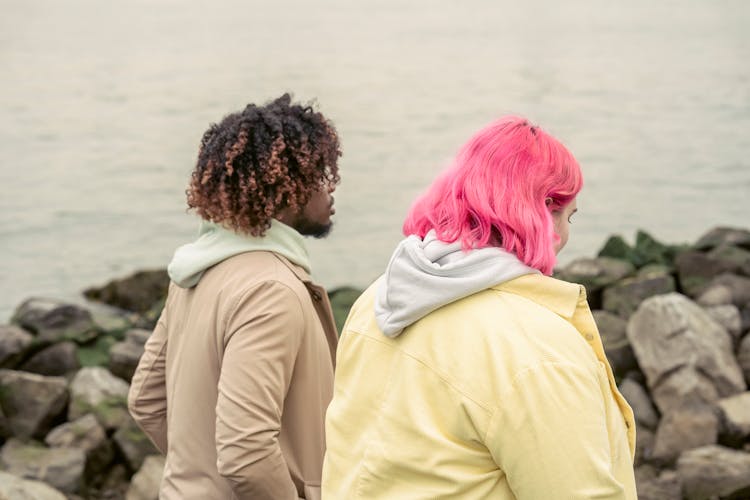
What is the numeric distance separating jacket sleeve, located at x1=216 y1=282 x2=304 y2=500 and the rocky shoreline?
2.69m

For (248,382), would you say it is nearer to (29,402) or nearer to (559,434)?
(559,434)

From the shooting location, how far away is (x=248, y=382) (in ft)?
8.66

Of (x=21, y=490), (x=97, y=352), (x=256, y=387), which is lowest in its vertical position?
(x=97, y=352)

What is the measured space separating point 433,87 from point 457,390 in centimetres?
2229

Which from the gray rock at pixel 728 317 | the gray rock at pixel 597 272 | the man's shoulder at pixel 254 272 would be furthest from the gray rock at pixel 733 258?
the man's shoulder at pixel 254 272

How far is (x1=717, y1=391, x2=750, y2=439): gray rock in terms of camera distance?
6.44m

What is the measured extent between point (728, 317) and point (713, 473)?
7.43ft

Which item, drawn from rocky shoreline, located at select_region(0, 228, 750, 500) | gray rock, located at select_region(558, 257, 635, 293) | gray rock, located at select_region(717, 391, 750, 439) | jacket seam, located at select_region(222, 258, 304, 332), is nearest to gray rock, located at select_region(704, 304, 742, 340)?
rocky shoreline, located at select_region(0, 228, 750, 500)

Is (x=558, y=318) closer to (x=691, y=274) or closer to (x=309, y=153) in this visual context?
(x=309, y=153)

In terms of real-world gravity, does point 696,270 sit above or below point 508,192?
below

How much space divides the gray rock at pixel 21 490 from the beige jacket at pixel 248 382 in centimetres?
238

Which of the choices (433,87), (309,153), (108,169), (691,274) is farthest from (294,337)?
(433,87)

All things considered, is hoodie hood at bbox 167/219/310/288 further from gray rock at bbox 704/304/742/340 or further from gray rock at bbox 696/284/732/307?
gray rock at bbox 696/284/732/307

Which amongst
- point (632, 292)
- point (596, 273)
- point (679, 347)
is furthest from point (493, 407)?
point (596, 273)
